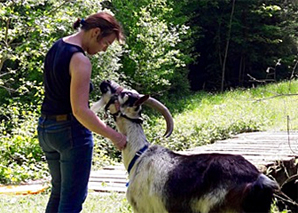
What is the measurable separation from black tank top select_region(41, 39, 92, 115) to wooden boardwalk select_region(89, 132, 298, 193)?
245 centimetres

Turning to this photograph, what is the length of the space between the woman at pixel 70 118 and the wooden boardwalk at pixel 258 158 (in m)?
2.28

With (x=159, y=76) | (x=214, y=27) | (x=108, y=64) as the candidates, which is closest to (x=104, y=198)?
(x=108, y=64)

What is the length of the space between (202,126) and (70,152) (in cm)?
839

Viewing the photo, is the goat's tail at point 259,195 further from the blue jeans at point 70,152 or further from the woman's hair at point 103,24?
the woman's hair at point 103,24

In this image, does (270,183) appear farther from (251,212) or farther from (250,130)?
(250,130)

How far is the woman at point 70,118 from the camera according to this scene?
3611 millimetres

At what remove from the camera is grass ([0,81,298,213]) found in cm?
597

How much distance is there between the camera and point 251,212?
142 inches

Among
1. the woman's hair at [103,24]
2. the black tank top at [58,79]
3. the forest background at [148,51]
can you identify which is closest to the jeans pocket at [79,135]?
the black tank top at [58,79]

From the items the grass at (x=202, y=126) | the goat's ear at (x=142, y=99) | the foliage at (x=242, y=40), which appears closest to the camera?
the goat's ear at (x=142, y=99)

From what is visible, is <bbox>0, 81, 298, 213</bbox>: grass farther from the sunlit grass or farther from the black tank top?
the black tank top

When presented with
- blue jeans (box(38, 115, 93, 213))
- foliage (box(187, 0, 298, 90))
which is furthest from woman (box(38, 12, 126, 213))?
foliage (box(187, 0, 298, 90))

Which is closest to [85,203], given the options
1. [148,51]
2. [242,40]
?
[148,51]

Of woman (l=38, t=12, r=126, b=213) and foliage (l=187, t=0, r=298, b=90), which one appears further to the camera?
foliage (l=187, t=0, r=298, b=90)
